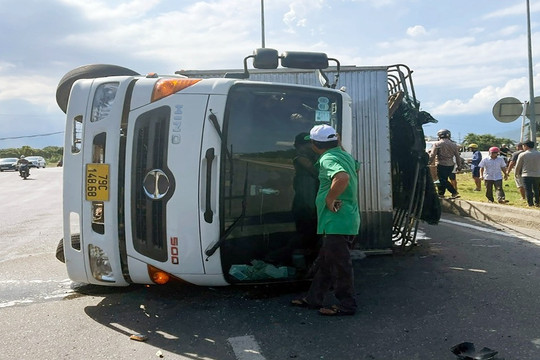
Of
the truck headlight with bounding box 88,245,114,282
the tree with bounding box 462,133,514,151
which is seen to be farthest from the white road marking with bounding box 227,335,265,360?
the tree with bounding box 462,133,514,151

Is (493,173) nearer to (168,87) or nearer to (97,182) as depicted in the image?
(168,87)

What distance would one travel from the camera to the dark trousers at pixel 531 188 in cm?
1003

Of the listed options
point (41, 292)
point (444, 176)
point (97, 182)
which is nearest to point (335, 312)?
point (97, 182)

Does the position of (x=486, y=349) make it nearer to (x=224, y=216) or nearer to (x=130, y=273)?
(x=224, y=216)

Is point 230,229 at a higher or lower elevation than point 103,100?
lower

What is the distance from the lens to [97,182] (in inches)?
162

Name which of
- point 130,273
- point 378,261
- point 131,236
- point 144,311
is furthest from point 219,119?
point 378,261

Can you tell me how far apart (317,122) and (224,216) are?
3.86ft

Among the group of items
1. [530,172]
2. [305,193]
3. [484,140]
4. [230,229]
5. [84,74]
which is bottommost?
[230,229]

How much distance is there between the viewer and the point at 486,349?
133 inches

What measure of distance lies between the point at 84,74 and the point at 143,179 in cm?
263

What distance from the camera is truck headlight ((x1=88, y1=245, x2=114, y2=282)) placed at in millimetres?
4176

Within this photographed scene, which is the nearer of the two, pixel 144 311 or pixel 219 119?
pixel 219 119

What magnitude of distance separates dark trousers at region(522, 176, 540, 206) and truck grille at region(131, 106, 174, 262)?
8448mm
